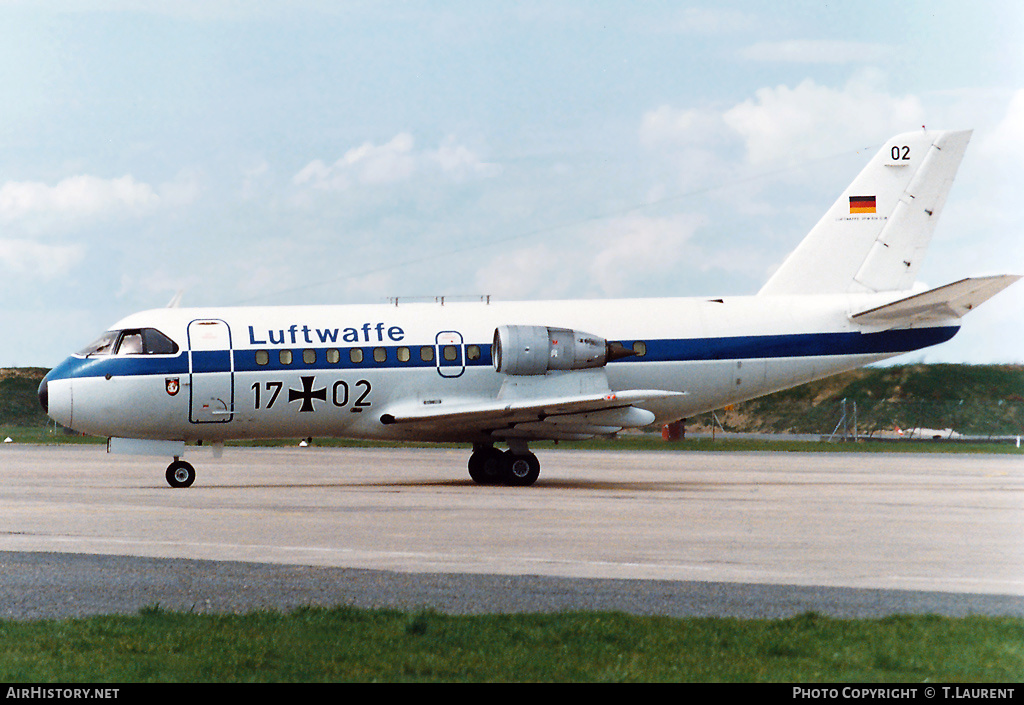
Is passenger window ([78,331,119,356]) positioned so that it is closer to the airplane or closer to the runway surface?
the airplane

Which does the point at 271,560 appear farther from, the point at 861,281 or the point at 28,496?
the point at 861,281

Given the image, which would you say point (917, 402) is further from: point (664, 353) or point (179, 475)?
point (179, 475)

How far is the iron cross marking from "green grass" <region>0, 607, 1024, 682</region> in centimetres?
1876

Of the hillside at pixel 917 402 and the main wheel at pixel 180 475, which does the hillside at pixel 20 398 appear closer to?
the hillside at pixel 917 402

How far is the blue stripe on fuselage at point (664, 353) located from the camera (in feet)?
92.7

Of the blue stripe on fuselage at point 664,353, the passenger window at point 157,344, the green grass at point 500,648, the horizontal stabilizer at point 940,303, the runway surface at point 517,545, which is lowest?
the runway surface at point 517,545

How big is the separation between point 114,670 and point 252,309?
22.0 meters

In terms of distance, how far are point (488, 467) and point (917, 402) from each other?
189 ft

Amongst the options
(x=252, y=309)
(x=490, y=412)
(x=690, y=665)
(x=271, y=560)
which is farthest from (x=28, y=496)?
(x=690, y=665)

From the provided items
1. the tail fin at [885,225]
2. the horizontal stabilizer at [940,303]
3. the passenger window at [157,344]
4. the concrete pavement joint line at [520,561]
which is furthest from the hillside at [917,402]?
the concrete pavement joint line at [520,561]

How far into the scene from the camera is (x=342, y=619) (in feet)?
32.8

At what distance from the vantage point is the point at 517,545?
1595cm

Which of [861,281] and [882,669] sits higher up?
[861,281]

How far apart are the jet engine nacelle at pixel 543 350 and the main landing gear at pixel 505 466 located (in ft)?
6.92
